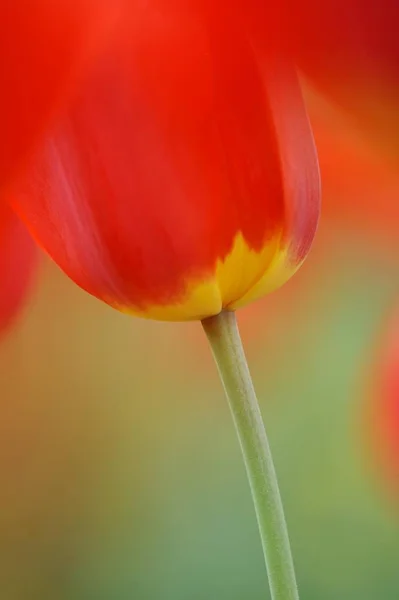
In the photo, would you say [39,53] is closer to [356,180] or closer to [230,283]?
[230,283]

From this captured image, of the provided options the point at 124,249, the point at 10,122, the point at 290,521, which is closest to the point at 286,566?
the point at 290,521

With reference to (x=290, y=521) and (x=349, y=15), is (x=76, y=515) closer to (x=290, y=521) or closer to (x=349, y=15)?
(x=290, y=521)

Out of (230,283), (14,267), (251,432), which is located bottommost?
(251,432)

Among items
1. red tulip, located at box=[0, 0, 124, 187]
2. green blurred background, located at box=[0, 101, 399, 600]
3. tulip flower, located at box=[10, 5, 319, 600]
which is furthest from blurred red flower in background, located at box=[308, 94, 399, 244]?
red tulip, located at box=[0, 0, 124, 187]

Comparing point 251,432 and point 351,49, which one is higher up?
point 351,49

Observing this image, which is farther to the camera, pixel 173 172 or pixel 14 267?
pixel 14 267

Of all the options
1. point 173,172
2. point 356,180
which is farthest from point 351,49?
point 173,172
